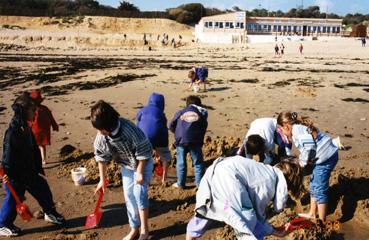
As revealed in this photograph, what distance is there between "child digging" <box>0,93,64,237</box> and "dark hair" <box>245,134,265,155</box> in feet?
8.00

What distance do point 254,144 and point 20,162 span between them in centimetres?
265

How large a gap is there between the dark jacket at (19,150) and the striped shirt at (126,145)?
100cm

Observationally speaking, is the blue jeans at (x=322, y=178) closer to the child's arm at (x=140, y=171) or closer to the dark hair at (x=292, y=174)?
the dark hair at (x=292, y=174)

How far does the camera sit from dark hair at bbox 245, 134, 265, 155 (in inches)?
181

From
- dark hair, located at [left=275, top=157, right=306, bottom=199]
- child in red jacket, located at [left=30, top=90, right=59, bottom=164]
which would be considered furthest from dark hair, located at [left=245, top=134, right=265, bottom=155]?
child in red jacket, located at [left=30, top=90, right=59, bottom=164]

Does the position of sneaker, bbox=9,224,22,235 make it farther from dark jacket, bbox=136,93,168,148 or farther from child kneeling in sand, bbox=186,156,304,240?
child kneeling in sand, bbox=186,156,304,240

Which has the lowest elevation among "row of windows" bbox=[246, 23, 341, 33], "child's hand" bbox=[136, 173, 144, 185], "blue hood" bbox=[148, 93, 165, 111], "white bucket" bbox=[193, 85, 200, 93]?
"white bucket" bbox=[193, 85, 200, 93]

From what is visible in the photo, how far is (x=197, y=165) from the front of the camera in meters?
5.89

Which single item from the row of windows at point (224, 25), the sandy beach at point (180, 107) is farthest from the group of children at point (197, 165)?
the row of windows at point (224, 25)

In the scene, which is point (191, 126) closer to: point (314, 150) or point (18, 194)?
point (314, 150)

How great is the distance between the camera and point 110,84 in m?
16.5

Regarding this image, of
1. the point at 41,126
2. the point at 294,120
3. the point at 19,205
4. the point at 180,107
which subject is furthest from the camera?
the point at 180,107

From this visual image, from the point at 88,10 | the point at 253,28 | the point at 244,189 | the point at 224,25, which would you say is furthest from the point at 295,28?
the point at 244,189

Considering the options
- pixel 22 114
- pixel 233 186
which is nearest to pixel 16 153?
pixel 22 114
